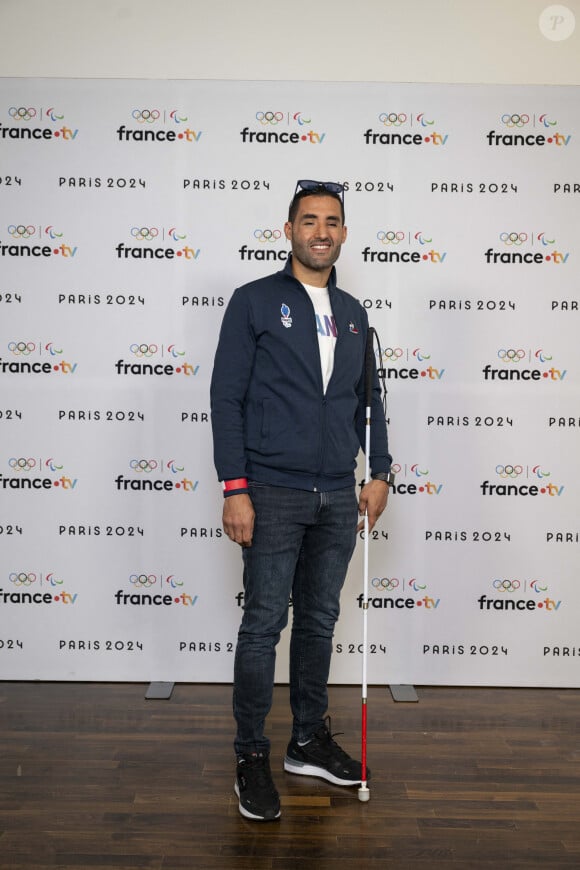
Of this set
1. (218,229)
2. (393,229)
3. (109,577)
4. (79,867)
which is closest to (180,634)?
(109,577)

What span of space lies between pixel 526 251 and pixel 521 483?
3.20 ft

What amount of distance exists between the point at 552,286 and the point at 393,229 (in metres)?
0.71

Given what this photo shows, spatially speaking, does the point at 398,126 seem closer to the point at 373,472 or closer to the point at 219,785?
the point at 373,472

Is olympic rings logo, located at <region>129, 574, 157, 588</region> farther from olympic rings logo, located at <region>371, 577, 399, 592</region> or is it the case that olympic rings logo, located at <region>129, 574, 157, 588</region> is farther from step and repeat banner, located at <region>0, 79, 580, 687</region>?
olympic rings logo, located at <region>371, 577, 399, 592</region>

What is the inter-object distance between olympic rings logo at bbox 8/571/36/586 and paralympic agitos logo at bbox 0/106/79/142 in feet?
5.99

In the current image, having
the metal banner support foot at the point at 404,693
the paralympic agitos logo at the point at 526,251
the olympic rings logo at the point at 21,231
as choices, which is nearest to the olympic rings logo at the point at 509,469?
the paralympic agitos logo at the point at 526,251

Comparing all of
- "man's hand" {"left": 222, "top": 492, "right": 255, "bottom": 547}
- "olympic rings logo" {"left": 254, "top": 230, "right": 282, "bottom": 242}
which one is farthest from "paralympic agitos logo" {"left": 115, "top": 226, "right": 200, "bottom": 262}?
"man's hand" {"left": 222, "top": 492, "right": 255, "bottom": 547}

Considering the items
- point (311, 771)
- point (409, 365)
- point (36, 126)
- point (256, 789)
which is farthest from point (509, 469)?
point (36, 126)

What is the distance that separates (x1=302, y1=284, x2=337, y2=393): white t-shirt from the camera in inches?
98.0

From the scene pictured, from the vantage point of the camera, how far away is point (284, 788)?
2.50 metres

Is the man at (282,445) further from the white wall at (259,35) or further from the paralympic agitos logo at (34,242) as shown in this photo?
the paralympic agitos logo at (34,242)

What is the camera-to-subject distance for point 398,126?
3.33m

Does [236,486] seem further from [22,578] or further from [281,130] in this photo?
[281,130]

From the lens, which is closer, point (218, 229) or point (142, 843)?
point (142, 843)
